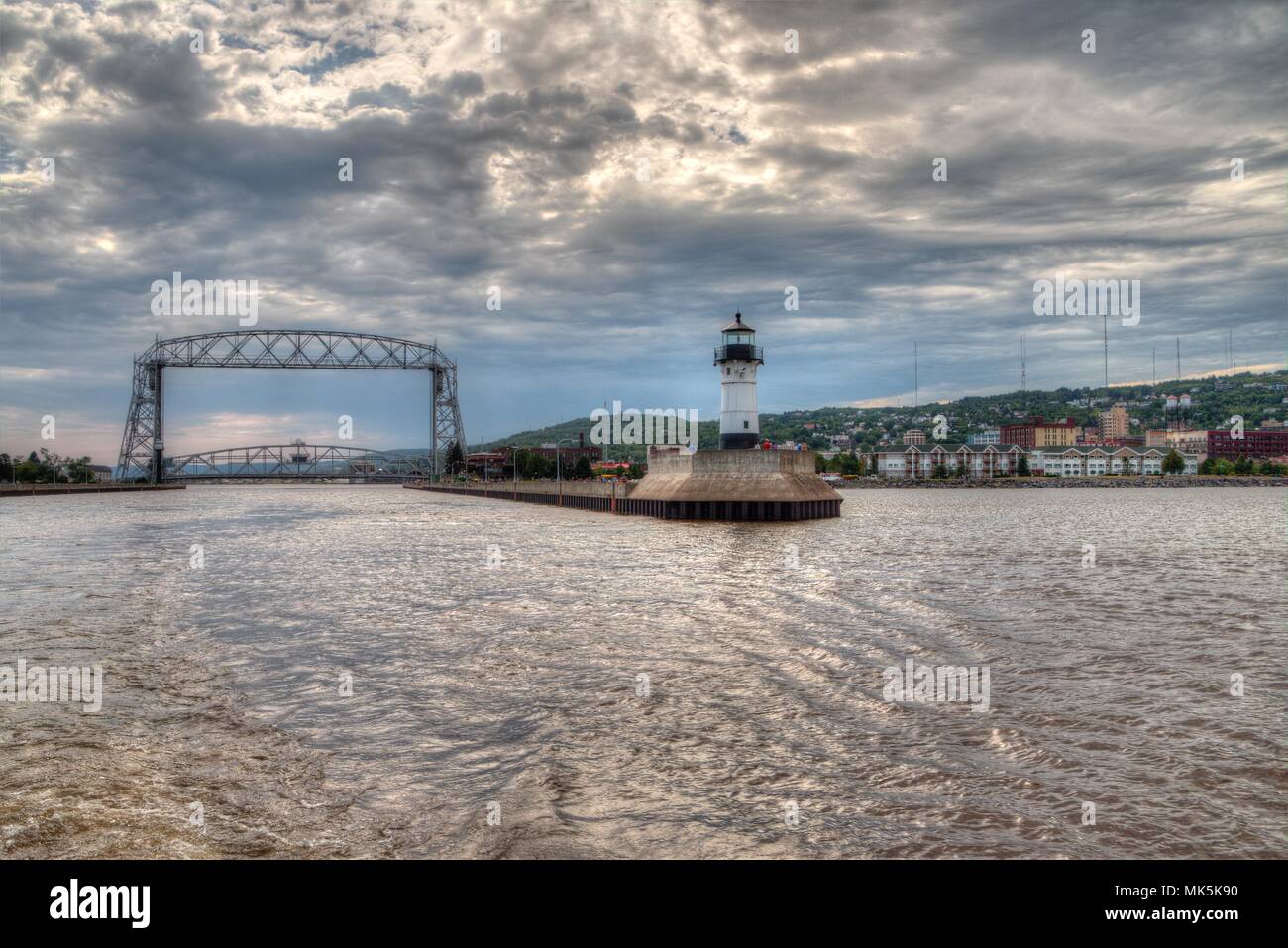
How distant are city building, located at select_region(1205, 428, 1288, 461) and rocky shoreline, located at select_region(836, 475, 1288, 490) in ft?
106

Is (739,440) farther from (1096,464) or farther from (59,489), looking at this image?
(1096,464)

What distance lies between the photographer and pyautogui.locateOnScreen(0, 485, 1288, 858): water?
5516 millimetres

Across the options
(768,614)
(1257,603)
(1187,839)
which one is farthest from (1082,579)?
(1187,839)

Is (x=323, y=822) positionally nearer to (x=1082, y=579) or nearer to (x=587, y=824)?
(x=587, y=824)

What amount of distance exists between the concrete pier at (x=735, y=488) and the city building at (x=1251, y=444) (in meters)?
179

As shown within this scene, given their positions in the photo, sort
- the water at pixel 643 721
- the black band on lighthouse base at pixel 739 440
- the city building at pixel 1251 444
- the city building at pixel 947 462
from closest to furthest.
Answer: the water at pixel 643 721 → the black band on lighthouse base at pixel 739 440 → the city building at pixel 947 462 → the city building at pixel 1251 444

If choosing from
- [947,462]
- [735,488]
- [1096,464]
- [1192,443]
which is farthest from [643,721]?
[1192,443]

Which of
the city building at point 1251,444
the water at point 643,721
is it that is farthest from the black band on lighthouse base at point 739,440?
the city building at point 1251,444

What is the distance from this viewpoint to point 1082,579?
65.6 feet

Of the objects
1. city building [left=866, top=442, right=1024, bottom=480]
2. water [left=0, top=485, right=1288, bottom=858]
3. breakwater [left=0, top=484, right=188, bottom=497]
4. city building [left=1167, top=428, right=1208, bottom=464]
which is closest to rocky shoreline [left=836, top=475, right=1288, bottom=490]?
city building [left=866, top=442, right=1024, bottom=480]

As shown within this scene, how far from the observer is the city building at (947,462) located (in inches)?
6742

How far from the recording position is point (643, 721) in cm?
804

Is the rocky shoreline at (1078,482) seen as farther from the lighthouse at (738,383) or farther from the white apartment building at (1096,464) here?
the lighthouse at (738,383)
